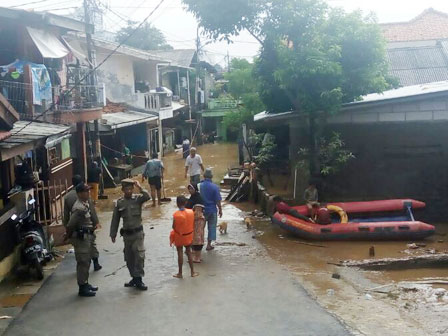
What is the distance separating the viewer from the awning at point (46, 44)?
48.5ft

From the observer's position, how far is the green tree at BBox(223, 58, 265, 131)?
2798 cm

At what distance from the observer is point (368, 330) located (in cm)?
670

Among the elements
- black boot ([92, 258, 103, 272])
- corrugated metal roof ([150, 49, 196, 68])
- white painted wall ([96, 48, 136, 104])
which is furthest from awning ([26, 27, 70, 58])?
corrugated metal roof ([150, 49, 196, 68])

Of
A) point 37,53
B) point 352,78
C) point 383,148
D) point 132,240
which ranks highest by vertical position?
point 37,53

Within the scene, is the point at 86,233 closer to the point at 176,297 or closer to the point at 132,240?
the point at 132,240

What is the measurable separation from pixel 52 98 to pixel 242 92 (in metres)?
17.9

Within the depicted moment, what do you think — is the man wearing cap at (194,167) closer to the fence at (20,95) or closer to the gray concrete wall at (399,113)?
the gray concrete wall at (399,113)

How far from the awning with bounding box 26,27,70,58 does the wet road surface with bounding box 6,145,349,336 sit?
6.75 meters

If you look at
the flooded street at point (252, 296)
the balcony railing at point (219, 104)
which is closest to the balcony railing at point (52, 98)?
the flooded street at point (252, 296)

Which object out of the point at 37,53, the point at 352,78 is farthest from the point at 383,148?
the point at 37,53

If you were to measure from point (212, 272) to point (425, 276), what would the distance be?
4.14 metres

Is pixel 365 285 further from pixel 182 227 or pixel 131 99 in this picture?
pixel 131 99

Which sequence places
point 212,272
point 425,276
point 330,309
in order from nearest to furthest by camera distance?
point 330,309, point 212,272, point 425,276

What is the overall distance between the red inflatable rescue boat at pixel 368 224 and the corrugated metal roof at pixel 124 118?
1153 centimetres
